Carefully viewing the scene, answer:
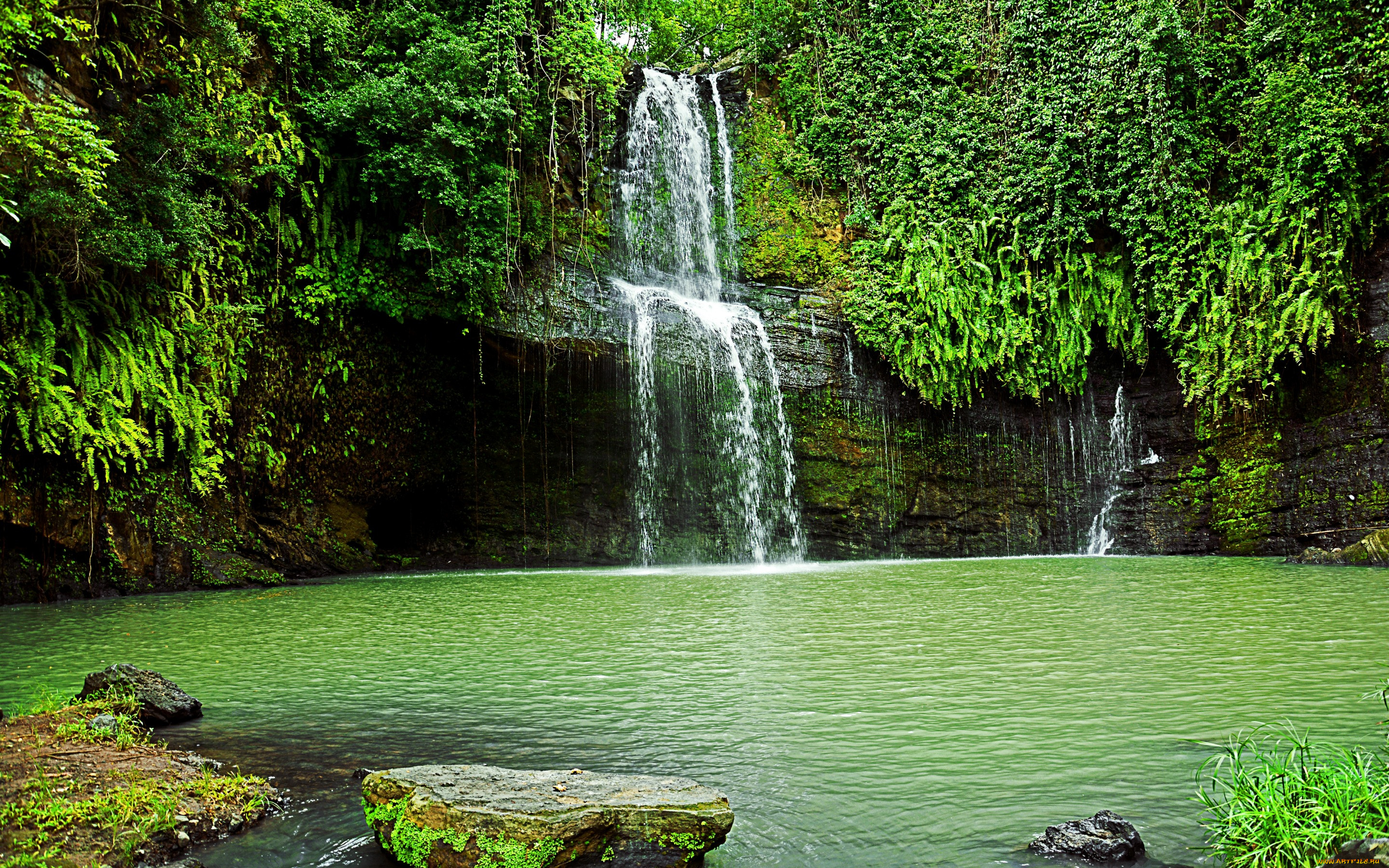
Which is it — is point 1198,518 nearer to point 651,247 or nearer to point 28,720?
point 651,247

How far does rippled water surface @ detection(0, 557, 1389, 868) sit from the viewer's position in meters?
2.95

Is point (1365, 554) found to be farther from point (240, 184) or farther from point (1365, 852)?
point (240, 184)

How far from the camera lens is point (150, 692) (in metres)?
4.24

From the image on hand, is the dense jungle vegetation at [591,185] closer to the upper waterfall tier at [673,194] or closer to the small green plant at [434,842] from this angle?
the upper waterfall tier at [673,194]

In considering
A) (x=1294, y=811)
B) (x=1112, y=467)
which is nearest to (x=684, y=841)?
(x=1294, y=811)

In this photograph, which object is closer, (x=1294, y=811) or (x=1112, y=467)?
(x=1294, y=811)

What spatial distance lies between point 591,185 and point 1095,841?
1571 centimetres

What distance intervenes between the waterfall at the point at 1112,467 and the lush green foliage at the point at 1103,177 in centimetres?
114

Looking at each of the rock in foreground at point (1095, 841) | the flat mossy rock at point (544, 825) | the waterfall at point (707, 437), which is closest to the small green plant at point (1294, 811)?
the rock in foreground at point (1095, 841)

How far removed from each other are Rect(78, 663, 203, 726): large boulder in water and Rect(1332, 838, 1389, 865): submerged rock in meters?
4.64

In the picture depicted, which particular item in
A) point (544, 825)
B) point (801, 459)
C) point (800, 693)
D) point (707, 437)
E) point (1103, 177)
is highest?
point (1103, 177)

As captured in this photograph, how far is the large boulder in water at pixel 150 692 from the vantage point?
13.7ft

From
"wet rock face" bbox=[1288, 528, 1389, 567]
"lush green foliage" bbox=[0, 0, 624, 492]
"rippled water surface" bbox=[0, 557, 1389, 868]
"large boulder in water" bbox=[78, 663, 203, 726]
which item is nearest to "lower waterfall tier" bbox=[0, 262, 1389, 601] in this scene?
"lush green foliage" bbox=[0, 0, 624, 492]

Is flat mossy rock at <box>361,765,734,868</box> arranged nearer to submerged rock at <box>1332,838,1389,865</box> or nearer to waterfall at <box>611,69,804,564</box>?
submerged rock at <box>1332,838,1389,865</box>
